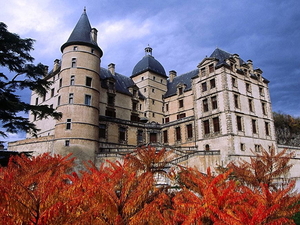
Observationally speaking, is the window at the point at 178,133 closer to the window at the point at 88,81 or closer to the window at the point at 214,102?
the window at the point at 214,102

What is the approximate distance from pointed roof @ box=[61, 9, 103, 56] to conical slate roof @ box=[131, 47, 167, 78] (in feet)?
38.4

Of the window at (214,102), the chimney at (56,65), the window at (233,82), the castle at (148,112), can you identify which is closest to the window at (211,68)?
the castle at (148,112)

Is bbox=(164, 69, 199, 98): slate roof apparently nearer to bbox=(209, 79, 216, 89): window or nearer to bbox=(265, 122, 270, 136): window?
bbox=(209, 79, 216, 89): window

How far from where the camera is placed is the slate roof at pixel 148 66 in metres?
42.8

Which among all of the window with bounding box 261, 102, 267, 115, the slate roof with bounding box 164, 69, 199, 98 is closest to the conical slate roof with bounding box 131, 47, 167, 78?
the slate roof with bounding box 164, 69, 199, 98

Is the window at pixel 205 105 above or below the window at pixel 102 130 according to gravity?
above

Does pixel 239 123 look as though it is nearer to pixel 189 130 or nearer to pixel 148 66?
pixel 189 130

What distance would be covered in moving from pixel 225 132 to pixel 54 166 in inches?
803

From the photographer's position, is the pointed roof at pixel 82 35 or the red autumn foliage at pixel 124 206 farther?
the pointed roof at pixel 82 35

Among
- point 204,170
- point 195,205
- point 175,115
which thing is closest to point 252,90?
point 175,115

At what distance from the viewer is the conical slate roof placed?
42844 millimetres

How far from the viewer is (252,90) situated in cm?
3428

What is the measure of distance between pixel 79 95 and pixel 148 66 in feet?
56.3

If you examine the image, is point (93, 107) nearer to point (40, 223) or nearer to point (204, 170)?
point (204, 170)
